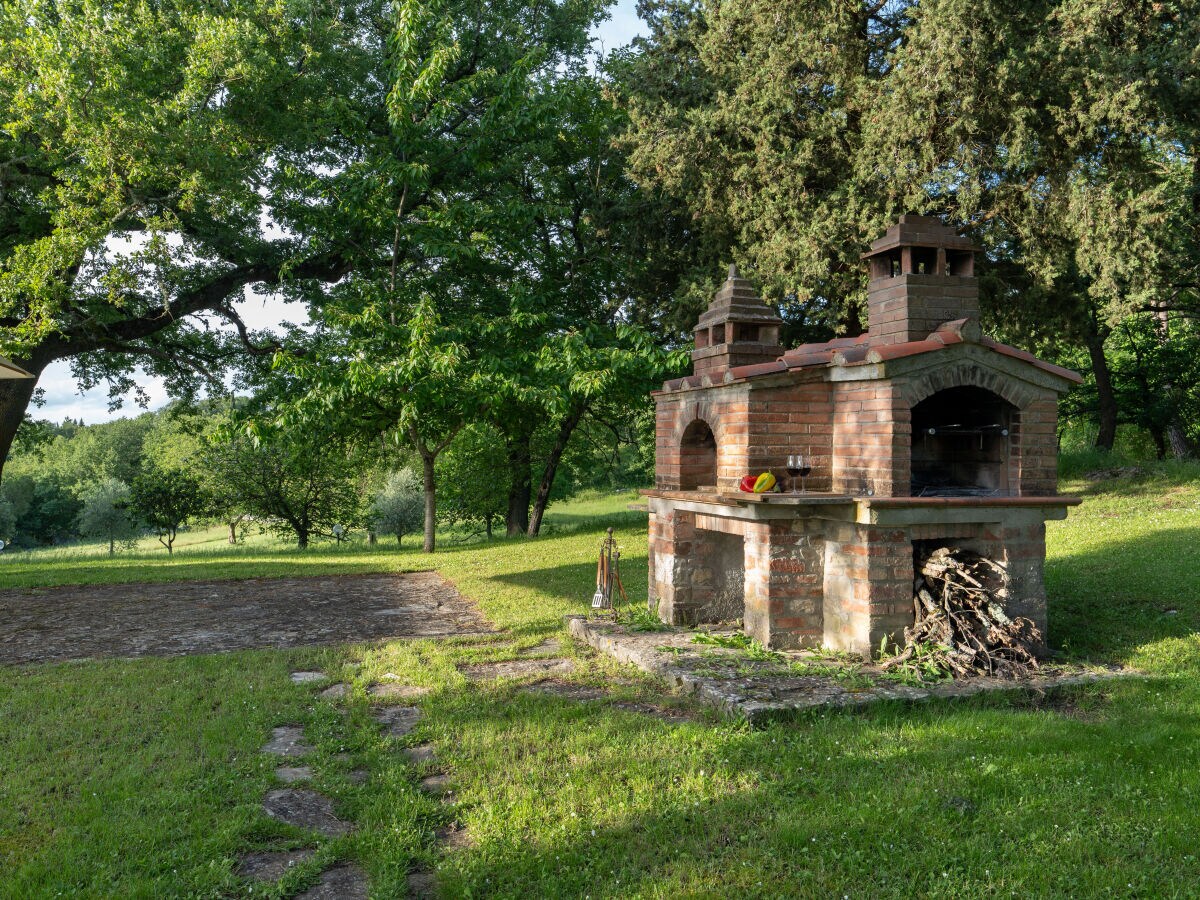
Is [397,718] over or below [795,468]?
below

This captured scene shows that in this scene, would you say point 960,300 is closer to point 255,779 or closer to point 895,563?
point 895,563

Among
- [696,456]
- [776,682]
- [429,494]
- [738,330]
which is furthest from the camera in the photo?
[429,494]

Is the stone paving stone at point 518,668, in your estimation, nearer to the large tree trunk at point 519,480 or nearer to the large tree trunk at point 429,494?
the large tree trunk at point 429,494

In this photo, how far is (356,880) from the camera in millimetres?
3293

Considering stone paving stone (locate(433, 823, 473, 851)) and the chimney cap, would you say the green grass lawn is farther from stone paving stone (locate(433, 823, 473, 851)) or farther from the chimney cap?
the chimney cap

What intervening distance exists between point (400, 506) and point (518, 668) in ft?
82.3

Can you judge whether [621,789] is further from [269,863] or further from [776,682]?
[776,682]

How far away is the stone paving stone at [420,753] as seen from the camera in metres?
4.59

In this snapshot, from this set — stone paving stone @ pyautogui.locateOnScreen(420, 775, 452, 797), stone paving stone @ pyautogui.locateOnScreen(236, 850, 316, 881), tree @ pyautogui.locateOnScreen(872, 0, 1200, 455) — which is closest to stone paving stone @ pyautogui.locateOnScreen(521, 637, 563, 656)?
stone paving stone @ pyautogui.locateOnScreen(420, 775, 452, 797)

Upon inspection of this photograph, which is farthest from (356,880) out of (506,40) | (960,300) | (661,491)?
(506,40)

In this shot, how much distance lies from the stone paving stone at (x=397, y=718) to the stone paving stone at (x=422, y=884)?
1.68m

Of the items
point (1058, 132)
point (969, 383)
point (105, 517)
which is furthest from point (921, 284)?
point (105, 517)

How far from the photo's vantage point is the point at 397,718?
539cm

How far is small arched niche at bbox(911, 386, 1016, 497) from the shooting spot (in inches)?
255
